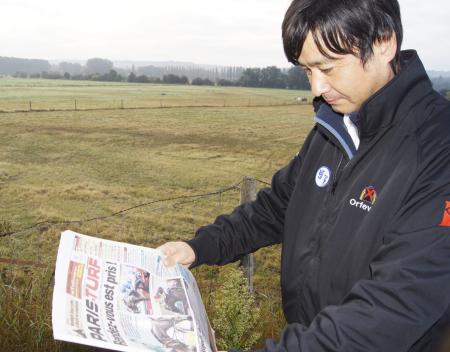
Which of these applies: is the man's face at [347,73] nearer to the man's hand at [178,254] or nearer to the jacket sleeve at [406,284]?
the jacket sleeve at [406,284]

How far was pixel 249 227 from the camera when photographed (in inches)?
72.7

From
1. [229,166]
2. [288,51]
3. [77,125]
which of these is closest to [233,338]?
[288,51]

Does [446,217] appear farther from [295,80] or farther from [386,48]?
[295,80]

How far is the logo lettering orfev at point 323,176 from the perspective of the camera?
4.94 ft

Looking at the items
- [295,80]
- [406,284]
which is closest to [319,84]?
[406,284]

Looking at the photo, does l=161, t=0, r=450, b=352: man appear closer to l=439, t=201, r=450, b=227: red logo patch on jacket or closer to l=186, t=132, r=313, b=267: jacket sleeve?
l=439, t=201, r=450, b=227: red logo patch on jacket

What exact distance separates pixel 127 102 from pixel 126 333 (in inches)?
2192

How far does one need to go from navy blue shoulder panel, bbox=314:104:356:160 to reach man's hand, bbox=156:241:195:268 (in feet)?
2.14

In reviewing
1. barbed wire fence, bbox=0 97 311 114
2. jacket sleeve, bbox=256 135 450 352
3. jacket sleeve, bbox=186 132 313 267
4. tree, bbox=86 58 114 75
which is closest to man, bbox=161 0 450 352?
jacket sleeve, bbox=256 135 450 352

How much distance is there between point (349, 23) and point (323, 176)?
19.7 inches

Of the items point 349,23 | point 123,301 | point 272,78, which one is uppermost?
point 272,78

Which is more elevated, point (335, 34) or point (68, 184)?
point (335, 34)

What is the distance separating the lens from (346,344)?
3.63ft

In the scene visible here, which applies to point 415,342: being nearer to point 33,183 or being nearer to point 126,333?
point 126,333
